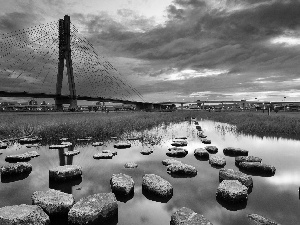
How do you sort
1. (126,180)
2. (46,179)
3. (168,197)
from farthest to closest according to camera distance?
(46,179), (126,180), (168,197)

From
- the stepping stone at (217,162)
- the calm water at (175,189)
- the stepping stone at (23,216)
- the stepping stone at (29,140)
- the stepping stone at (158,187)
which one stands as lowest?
the stepping stone at (29,140)

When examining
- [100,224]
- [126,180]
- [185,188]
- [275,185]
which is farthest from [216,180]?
[100,224]

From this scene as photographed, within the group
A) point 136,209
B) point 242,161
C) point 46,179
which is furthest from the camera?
point 242,161

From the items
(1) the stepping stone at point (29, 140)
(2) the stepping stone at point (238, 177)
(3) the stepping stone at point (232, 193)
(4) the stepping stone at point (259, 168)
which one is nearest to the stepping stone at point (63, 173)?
(3) the stepping stone at point (232, 193)

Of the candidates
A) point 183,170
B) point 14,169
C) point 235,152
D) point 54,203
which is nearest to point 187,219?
point 54,203

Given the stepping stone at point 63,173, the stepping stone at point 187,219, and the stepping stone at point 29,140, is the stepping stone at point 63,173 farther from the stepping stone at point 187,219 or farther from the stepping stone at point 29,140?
the stepping stone at point 29,140

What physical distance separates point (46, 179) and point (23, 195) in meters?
0.71

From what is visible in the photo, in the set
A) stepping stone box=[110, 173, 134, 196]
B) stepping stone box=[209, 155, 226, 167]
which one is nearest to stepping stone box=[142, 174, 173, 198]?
stepping stone box=[110, 173, 134, 196]

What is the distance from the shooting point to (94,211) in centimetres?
230

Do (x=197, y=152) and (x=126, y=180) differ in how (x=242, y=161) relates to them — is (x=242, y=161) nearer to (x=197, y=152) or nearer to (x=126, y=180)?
(x=197, y=152)

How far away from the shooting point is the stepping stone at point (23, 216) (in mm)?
2074

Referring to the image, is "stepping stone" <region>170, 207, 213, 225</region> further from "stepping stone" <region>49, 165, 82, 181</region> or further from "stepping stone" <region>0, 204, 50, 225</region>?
"stepping stone" <region>49, 165, 82, 181</region>

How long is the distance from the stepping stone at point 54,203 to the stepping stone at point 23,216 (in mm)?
181

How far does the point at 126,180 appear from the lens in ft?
10.9
